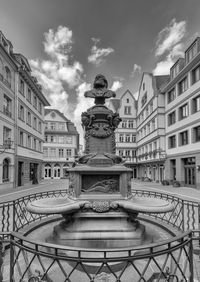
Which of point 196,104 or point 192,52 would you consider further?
point 192,52

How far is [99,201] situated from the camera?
5301mm

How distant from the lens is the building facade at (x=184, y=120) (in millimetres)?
20578

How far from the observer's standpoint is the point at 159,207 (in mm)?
4492

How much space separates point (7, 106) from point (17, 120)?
79.3 inches

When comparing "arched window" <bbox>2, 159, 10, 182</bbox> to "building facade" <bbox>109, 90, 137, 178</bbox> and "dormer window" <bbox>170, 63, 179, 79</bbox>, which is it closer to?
"dormer window" <bbox>170, 63, 179, 79</bbox>

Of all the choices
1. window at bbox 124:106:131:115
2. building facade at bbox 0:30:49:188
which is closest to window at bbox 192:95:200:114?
building facade at bbox 0:30:49:188

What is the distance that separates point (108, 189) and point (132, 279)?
259 centimetres

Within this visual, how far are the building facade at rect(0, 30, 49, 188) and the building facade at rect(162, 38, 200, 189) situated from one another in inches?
791

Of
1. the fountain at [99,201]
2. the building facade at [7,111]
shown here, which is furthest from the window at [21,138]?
the fountain at [99,201]

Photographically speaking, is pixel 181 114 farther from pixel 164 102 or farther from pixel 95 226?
pixel 95 226

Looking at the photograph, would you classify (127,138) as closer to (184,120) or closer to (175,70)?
(175,70)

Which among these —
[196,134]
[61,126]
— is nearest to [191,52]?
[196,134]

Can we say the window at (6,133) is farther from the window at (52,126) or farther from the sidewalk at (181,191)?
the window at (52,126)

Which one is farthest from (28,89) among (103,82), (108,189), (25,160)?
(108,189)
